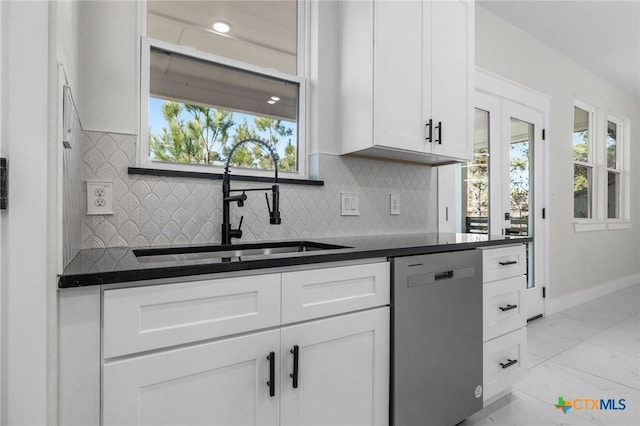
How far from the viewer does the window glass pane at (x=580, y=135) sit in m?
4.12

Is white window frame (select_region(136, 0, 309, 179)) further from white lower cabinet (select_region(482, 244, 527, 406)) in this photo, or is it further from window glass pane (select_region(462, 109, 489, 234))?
window glass pane (select_region(462, 109, 489, 234))

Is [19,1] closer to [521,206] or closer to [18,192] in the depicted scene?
[18,192]

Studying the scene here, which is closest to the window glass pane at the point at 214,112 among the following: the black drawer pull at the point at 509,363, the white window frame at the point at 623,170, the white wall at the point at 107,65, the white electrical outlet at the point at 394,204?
the white wall at the point at 107,65

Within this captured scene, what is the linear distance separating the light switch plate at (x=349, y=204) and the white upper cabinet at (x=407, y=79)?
0.26 m

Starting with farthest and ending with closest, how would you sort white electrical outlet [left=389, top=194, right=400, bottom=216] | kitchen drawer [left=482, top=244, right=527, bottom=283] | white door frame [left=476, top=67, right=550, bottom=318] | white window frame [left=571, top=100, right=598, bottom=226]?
1. white window frame [left=571, top=100, right=598, bottom=226]
2. white door frame [left=476, top=67, right=550, bottom=318]
3. white electrical outlet [left=389, top=194, right=400, bottom=216]
4. kitchen drawer [left=482, top=244, right=527, bottom=283]

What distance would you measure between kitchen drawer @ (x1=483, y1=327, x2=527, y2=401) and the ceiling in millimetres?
2582

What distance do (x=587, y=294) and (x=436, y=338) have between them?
145 inches

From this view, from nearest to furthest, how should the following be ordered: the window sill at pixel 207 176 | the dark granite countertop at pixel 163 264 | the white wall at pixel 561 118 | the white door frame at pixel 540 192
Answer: the dark granite countertop at pixel 163 264
the window sill at pixel 207 176
the white wall at pixel 561 118
the white door frame at pixel 540 192

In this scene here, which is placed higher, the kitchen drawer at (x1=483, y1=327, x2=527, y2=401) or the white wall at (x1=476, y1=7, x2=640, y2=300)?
the white wall at (x1=476, y1=7, x2=640, y2=300)

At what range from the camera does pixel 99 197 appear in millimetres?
1405

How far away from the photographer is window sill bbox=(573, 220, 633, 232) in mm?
4039

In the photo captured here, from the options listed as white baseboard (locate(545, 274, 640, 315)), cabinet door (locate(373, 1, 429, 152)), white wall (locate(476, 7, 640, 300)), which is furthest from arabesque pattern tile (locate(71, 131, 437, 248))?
white baseboard (locate(545, 274, 640, 315))

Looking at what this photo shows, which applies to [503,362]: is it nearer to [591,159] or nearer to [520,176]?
[520,176]

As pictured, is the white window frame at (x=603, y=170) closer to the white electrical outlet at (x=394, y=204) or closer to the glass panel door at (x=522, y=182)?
the glass panel door at (x=522, y=182)
